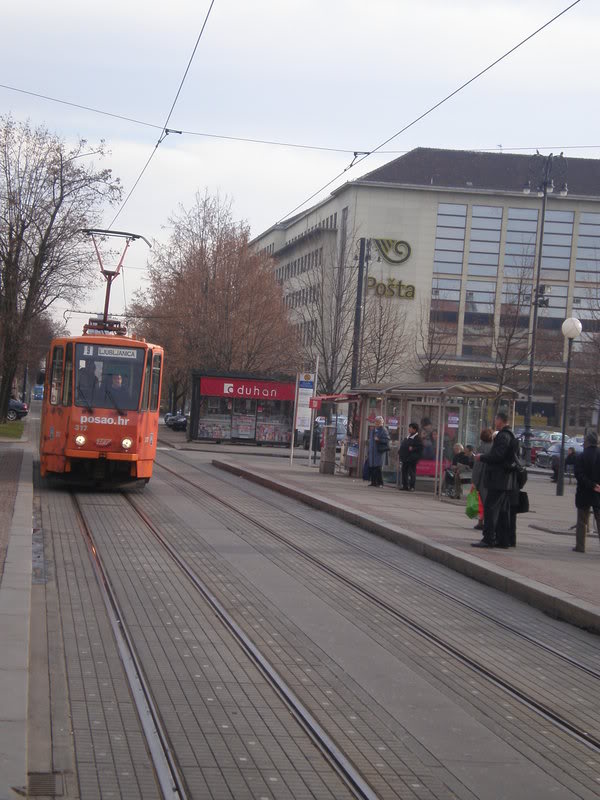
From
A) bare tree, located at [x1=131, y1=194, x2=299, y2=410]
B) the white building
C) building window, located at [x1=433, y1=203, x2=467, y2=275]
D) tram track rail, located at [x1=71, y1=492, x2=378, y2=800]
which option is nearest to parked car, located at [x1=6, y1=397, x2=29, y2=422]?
bare tree, located at [x1=131, y1=194, x2=299, y2=410]

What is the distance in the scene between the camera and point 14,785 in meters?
4.70

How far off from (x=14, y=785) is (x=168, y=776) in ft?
2.55

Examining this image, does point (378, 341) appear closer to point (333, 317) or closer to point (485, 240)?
point (333, 317)

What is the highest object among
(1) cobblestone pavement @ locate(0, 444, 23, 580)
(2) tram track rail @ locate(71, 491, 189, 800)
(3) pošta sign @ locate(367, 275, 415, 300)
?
(3) pošta sign @ locate(367, 275, 415, 300)

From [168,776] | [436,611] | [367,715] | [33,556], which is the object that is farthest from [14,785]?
[33,556]

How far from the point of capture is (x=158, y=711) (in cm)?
621

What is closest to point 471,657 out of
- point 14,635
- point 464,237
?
point 14,635

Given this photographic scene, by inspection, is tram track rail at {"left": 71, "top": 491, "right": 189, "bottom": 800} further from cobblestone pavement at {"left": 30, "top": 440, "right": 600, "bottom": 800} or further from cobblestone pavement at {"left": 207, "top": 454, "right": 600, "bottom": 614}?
cobblestone pavement at {"left": 207, "top": 454, "right": 600, "bottom": 614}

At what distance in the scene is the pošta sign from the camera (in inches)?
3076

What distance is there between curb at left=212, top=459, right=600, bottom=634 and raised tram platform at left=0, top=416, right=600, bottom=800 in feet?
0.15

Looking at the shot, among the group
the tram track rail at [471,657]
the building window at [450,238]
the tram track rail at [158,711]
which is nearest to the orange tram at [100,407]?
the tram track rail at [471,657]

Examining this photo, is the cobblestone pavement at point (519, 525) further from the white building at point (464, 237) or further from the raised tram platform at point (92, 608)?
the white building at point (464, 237)

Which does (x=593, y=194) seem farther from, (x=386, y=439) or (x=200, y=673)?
(x=200, y=673)

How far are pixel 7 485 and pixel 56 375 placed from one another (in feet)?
7.63
